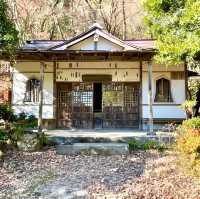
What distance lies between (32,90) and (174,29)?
30.7 ft

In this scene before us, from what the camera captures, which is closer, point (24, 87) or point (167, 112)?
point (167, 112)

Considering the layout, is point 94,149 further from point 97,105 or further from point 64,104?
point 64,104

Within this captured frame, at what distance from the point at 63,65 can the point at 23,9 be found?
1357 centimetres

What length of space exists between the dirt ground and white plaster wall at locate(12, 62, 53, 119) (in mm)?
6473

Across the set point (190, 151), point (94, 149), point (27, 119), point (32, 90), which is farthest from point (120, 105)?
point (190, 151)

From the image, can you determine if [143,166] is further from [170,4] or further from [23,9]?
[23,9]

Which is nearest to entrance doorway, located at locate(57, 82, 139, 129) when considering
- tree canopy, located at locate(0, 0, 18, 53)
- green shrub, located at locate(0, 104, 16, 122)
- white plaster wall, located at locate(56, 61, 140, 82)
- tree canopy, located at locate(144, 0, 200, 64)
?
white plaster wall, located at locate(56, 61, 140, 82)

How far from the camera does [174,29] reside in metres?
14.4

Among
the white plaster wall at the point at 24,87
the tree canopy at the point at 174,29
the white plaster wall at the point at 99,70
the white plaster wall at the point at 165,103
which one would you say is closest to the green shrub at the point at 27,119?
the white plaster wall at the point at 24,87

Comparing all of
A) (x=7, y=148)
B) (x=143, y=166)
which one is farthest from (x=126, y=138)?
(x=7, y=148)

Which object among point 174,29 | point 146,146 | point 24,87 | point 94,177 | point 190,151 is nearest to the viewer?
point 94,177

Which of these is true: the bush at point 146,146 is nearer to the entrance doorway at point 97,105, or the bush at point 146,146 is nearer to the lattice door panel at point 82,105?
the entrance doorway at point 97,105

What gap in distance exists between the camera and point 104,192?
1016cm

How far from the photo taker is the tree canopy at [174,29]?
11.5 metres
